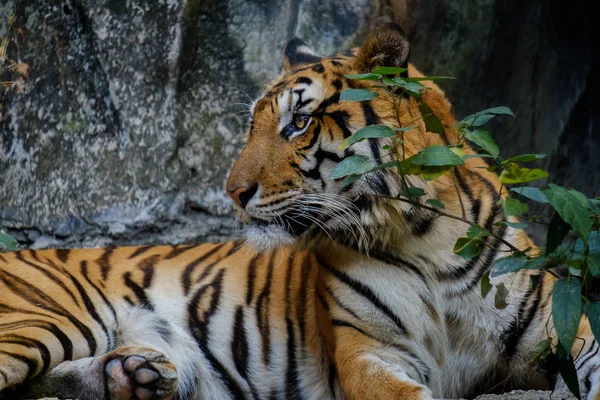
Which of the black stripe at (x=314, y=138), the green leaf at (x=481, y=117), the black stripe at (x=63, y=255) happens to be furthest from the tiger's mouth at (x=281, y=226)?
the black stripe at (x=63, y=255)

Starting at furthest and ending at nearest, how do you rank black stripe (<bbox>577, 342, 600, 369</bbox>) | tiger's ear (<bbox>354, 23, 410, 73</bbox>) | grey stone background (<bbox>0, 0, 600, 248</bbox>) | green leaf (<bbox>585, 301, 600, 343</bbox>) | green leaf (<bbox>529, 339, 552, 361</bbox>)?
grey stone background (<bbox>0, 0, 600, 248</bbox>)
tiger's ear (<bbox>354, 23, 410, 73</bbox>)
black stripe (<bbox>577, 342, 600, 369</bbox>)
green leaf (<bbox>529, 339, 552, 361</bbox>)
green leaf (<bbox>585, 301, 600, 343</bbox>)

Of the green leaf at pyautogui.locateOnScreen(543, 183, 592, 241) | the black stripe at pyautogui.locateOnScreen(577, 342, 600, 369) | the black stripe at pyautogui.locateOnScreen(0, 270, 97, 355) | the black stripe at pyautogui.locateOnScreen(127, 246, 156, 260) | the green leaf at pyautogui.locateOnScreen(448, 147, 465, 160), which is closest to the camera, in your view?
the green leaf at pyautogui.locateOnScreen(543, 183, 592, 241)

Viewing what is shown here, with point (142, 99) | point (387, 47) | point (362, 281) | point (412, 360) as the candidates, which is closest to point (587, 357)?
point (412, 360)

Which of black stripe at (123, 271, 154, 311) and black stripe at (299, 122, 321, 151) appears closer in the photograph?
black stripe at (299, 122, 321, 151)

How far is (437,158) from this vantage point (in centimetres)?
268

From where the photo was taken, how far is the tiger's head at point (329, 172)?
324 centimetres

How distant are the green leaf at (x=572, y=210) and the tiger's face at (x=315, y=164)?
839 millimetres

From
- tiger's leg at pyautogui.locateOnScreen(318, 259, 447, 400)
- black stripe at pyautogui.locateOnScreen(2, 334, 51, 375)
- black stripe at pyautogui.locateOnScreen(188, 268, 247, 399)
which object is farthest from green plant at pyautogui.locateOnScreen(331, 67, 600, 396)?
black stripe at pyautogui.locateOnScreen(2, 334, 51, 375)

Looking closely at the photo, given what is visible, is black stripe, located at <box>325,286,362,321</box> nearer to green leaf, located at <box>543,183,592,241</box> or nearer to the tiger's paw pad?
the tiger's paw pad

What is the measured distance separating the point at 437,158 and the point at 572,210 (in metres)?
0.44

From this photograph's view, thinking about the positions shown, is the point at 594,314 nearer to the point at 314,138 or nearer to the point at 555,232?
the point at 555,232

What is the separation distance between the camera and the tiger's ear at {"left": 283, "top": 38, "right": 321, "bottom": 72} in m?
3.82

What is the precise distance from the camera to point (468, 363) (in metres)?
3.38

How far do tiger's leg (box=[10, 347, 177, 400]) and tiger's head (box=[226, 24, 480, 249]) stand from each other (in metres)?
0.61
